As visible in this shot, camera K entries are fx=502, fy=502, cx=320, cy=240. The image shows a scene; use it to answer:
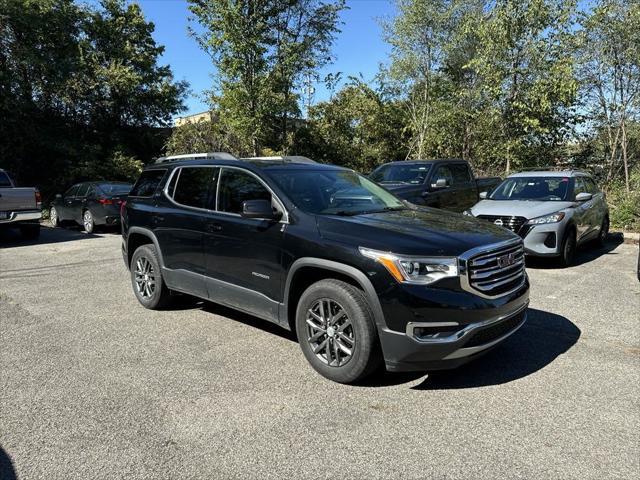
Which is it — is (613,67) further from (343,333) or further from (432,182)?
(343,333)

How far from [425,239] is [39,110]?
2146 centimetres

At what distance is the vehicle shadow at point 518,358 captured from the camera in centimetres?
395

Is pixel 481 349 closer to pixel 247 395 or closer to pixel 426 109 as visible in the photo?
pixel 247 395

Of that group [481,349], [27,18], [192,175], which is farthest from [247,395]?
[27,18]

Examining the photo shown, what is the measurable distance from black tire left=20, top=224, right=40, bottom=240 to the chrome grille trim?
1211 cm

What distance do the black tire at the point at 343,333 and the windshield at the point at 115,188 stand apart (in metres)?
11.5

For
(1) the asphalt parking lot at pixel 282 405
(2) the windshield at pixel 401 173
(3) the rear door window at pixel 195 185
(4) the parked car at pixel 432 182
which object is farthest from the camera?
(2) the windshield at pixel 401 173

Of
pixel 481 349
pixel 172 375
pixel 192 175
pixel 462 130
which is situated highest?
pixel 462 130

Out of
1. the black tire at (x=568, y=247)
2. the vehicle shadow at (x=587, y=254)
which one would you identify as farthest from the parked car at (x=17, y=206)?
the black tire at (x=568, y=247)

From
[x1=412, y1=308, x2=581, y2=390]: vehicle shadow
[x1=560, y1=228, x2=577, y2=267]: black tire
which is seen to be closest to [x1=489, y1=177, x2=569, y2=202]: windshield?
[x1=560, y1=228, x2=577, y2=267]: black tire

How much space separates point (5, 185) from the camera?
1246 cm

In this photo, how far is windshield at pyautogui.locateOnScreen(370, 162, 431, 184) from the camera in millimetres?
10547

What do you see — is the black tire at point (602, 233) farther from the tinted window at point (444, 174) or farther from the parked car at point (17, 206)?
the parked car at point (17, 206)

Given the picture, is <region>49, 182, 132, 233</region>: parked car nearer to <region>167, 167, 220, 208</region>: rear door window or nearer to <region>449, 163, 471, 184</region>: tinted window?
<region>167, 167, 220, 208</region>: rear door window
